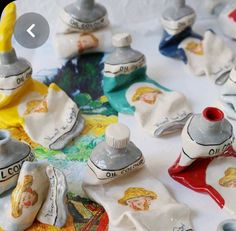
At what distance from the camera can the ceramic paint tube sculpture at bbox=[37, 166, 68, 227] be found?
2.48ft

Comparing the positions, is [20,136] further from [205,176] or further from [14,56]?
[205,176]

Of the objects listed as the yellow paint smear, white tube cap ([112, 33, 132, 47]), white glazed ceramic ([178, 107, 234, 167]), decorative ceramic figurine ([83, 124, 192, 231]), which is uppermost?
the yellow paint smear

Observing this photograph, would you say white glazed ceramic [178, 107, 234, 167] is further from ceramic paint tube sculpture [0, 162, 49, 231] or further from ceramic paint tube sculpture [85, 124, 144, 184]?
ceramic paint tube sculpture [0, 162, 49, 231]

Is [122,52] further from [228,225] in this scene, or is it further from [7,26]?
[228,225]

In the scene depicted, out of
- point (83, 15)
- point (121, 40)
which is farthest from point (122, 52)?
point (83, 15)

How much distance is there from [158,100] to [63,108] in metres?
0.17

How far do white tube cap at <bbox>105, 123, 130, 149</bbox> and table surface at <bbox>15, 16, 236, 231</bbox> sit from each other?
10 cm

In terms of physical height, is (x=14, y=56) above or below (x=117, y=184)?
above

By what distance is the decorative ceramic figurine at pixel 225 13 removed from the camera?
120 cm

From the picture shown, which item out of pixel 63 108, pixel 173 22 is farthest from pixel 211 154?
pixel 173 22

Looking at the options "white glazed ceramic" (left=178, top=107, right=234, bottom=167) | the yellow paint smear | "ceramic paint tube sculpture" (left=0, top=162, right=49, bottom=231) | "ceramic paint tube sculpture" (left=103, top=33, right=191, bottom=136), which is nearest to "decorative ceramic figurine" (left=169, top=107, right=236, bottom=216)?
"white glazed ceramic" (left=178, top=107, right=234, bottom=167)

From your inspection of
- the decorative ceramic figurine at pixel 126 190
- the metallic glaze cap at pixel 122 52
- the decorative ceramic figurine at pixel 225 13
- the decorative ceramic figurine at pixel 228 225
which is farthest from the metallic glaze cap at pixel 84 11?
the decorative ceramic figurine at pixel 228 225

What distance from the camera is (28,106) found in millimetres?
970

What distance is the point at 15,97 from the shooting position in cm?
97
